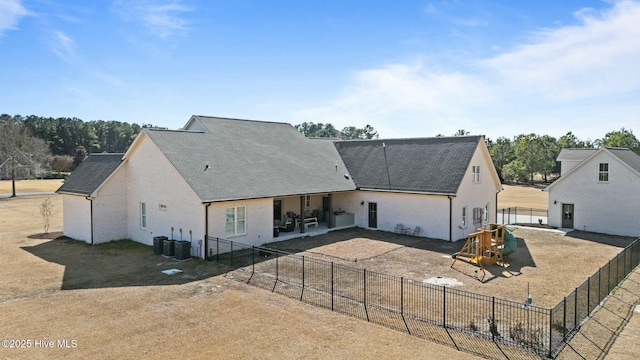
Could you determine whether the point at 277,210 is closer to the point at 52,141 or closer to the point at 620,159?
the point at 620,159

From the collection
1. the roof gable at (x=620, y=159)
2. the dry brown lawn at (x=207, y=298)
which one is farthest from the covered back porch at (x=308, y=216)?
the roof gable at (x=620, y=159)

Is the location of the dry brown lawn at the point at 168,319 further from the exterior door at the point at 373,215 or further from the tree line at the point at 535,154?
the tree line at the point at 535,154

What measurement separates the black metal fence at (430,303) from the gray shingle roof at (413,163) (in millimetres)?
9037

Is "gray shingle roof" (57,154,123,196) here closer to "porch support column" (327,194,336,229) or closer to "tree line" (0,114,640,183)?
"porch support column" (327,194,336,229)

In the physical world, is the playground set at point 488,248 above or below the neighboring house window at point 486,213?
below

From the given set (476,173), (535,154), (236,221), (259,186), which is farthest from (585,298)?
(535,154)

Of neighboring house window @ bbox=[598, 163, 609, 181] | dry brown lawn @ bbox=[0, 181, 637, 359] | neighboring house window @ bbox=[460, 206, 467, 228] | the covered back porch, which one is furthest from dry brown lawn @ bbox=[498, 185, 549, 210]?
the covered back porch

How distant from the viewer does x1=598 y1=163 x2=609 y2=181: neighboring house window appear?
26.8 metres

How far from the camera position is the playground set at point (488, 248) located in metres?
18.4

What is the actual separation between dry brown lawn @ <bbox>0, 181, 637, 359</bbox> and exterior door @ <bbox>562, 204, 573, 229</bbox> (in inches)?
187

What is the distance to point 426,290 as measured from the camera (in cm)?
1447

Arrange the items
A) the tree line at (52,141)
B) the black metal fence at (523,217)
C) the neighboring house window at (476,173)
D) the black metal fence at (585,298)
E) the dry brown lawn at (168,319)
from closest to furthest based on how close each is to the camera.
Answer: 1. the dry brown lawn at (168,319)
2. the black metal fence at (585,298)
3. the neighboring house window at (476,173)
4. the black metal fence at (523,217)
5. the tree line at (52,141)

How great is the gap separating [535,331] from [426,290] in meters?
4.06

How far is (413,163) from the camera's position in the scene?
2675 centimetres
